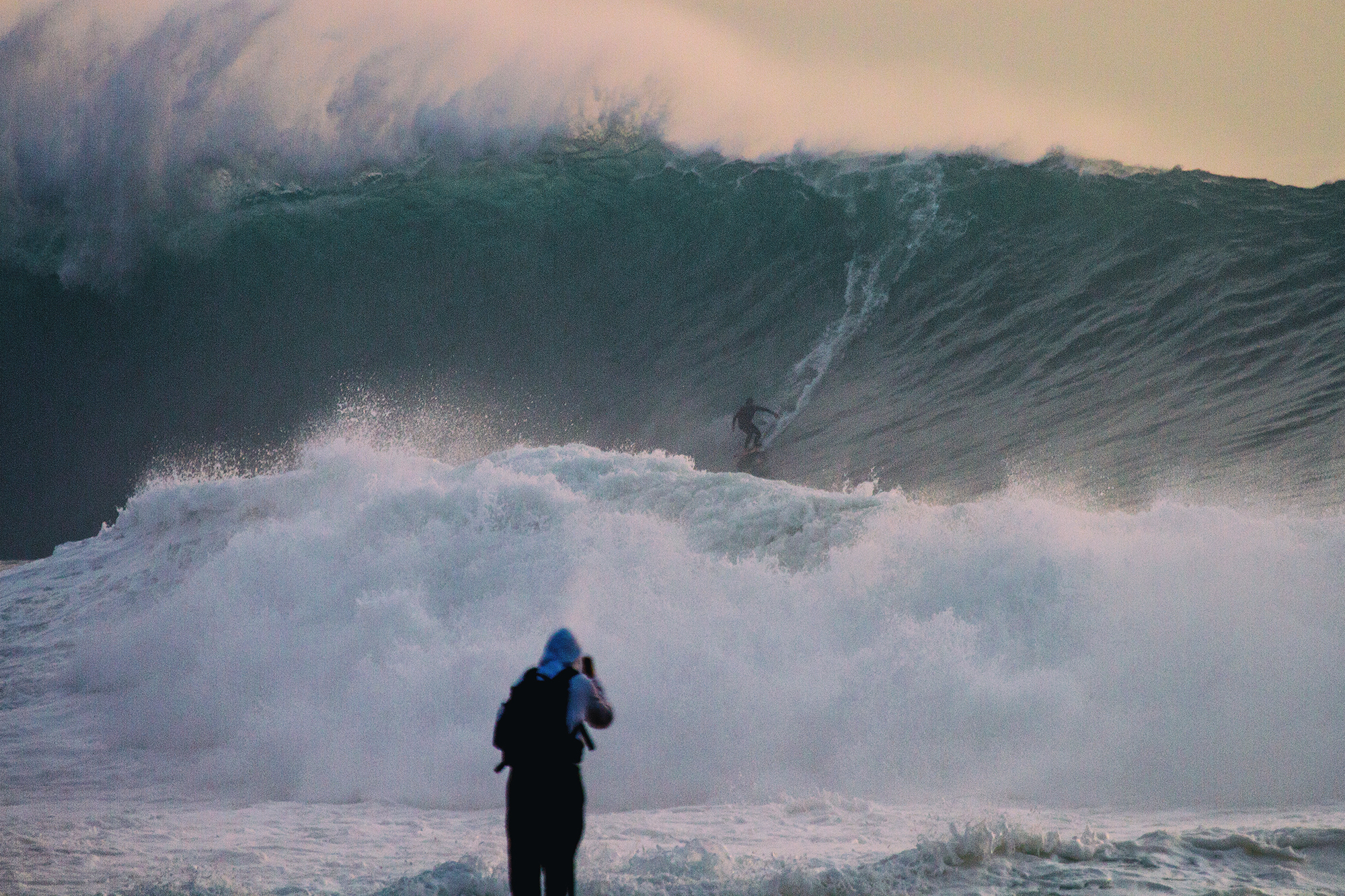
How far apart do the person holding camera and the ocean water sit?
3.44 feet

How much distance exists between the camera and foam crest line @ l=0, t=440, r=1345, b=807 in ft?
20.1

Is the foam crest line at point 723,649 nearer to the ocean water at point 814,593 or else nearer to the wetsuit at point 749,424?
the ocean water at point 814,593

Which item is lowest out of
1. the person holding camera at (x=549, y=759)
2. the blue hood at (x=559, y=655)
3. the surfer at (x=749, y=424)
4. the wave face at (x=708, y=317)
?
the person holding camera at (x=549, y=759)

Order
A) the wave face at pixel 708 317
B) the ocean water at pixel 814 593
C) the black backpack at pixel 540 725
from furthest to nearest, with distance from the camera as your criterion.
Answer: the wave face at pixel 708 317
the ocean water at pixel 814 593
the black backpack at pixel 540 725

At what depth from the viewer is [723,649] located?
7305 millimetres

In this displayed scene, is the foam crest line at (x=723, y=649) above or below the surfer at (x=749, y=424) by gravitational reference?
below

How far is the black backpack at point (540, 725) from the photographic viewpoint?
312 cm

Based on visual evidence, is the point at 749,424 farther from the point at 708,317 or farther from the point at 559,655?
the point at 559,655

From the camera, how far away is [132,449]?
22.7 meters

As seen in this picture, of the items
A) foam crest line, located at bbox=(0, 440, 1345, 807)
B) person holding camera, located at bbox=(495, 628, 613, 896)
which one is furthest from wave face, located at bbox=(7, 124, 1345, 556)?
person holding camera, located at bbox=(495, 628, 613, 896)

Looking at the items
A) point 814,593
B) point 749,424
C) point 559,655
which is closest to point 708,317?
point 749,424

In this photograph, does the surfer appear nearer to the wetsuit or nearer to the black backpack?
the wetsuit

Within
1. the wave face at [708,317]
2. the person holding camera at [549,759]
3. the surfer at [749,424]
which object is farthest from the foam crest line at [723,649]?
the surfer at [749,424]

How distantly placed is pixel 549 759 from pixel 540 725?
4.5 inches
